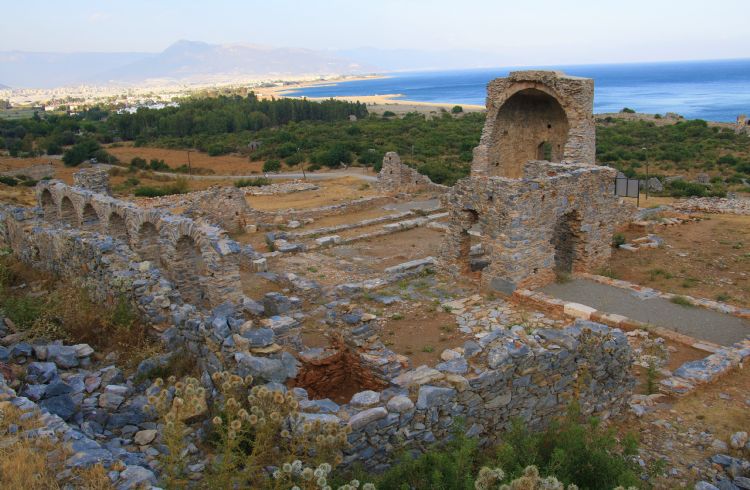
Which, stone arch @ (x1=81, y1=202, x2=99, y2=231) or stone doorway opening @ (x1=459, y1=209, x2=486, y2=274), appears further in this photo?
stone arch @ (x1=81, y1=202, x2=99, y2=231)

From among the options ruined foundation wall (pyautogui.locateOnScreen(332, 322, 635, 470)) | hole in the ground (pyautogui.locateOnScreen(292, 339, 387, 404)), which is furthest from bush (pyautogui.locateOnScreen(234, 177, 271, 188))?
ruined foundation wall (pyautogui.locateOnScreen(332, 322, 635, 470))

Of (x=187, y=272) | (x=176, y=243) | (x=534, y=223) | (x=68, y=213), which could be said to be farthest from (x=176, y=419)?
(x=68, y=213)

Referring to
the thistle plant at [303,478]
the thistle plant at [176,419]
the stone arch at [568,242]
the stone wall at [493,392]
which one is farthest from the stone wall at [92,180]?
the thistle plant at [303,478]

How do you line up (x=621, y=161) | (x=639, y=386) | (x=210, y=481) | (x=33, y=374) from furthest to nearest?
(x=621, y=161)
(x=639, y=386)
(x=33, y=374)
(x=210, y=481)

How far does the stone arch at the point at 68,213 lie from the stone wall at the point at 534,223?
10.6m

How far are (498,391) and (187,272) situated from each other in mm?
7697

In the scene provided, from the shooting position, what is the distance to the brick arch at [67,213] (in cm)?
1566

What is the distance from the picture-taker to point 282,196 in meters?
26.1

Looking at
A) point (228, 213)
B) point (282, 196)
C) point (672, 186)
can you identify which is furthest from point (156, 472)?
point (672, 186)

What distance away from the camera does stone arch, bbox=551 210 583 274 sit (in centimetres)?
1241

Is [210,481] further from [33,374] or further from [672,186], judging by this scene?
[672,186]

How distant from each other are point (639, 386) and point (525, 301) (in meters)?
→ 3.56

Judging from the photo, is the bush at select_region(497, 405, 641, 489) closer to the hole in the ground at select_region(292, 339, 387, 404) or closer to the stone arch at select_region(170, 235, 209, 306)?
the hole in the ground at select_region(292, 339, 387, 404)

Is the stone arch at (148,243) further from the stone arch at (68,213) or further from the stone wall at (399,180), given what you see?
the stone wall at (399,180)
